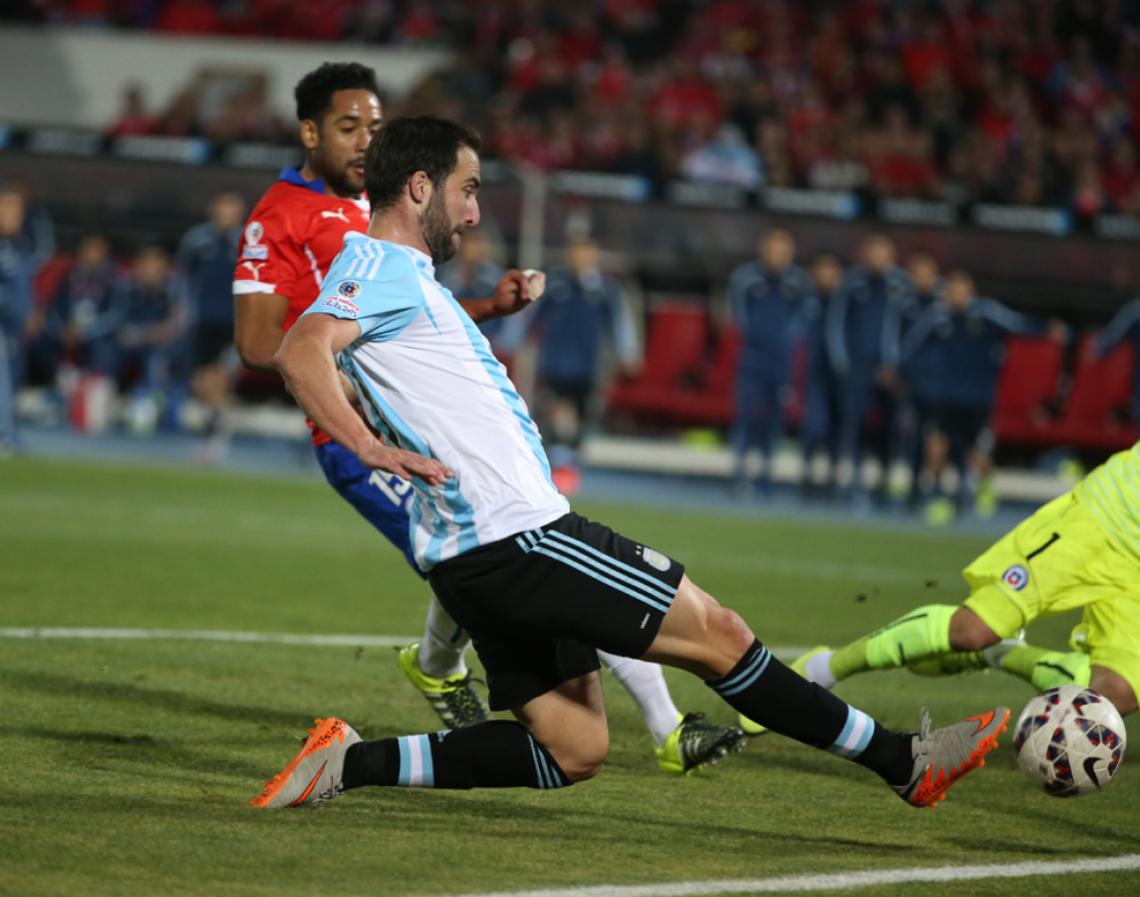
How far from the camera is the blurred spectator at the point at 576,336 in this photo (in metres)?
18.6

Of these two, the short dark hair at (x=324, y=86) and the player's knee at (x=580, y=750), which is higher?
the short dark hair at (x=324, y=86)

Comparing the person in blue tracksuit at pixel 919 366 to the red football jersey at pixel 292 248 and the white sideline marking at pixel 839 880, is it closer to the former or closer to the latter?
the red football jersey at pixel 292 248

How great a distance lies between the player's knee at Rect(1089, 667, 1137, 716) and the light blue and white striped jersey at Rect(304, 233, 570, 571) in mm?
2219

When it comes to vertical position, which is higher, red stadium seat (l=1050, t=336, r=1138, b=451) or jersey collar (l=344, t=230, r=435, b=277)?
jersey collar (l=344, t=230, r=435, b=277)

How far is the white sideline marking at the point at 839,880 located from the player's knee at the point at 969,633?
1.14 metres

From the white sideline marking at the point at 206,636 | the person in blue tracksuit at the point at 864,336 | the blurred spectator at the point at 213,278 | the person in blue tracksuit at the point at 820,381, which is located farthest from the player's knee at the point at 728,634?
the blurred spectator at the point at 213,278

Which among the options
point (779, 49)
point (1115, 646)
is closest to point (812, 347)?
point (779, 49)

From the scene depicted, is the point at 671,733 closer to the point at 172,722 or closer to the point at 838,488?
the point at 172,722

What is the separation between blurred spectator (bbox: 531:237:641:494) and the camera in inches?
733

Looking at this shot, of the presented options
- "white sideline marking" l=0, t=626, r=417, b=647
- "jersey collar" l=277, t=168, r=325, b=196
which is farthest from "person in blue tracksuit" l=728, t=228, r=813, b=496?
"jersey collar" l=277, t=168, r=325, b=196

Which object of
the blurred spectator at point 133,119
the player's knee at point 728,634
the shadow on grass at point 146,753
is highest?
Answer: the blurred spectator at point 133,119

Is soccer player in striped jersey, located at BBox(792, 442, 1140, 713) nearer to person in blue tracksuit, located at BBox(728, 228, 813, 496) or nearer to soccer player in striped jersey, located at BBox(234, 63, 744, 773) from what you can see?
soccer player in striped jersey, located at BBox(234, 63, 744, 773)

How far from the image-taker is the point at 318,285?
654 cm

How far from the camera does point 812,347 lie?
18.7 meters
